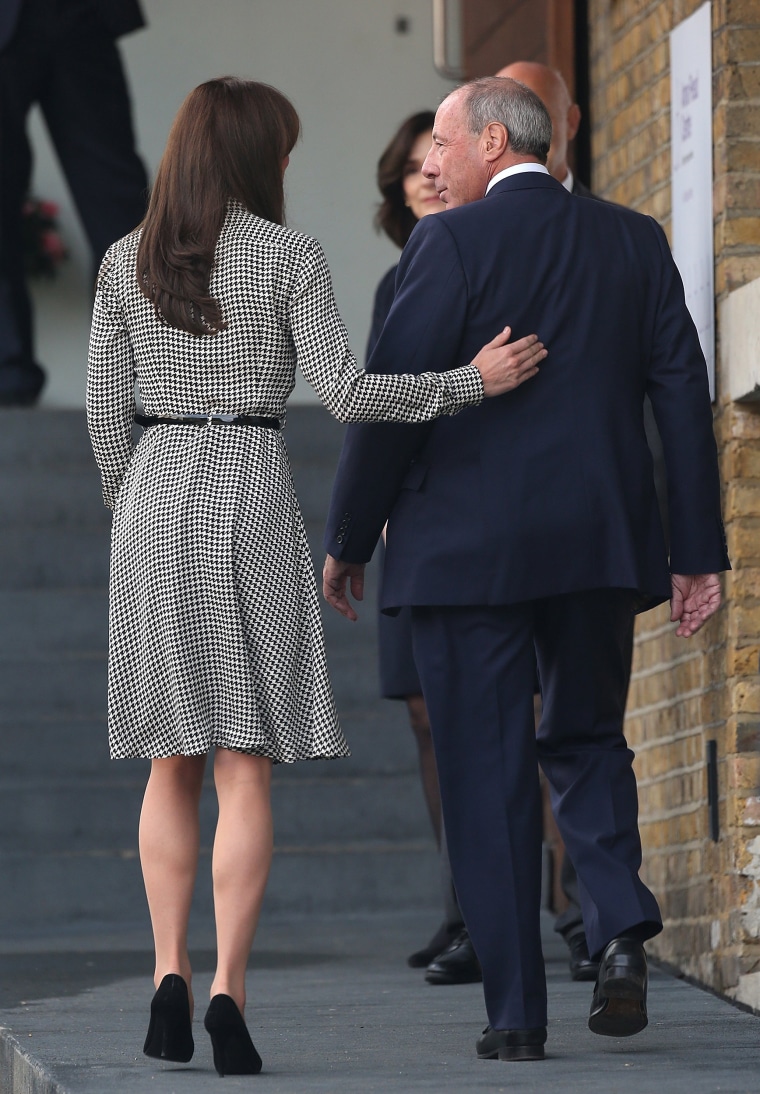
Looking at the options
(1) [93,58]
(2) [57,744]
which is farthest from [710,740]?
(1) [93,58]

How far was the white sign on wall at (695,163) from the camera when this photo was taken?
4.17 m

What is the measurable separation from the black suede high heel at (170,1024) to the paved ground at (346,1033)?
0.04 metres

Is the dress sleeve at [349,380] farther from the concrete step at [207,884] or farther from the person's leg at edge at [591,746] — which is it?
the concrete step at [207,884]

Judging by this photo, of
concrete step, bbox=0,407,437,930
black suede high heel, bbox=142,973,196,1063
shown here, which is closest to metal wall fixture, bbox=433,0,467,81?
concrete step, bbox=0,407,437,930

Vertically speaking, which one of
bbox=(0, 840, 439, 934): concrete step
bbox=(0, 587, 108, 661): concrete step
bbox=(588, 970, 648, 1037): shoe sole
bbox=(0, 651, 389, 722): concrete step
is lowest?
bbox=(0, 840, 439, 934): concrete step

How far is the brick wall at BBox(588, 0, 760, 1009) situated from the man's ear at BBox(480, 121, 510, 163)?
0.93 meters

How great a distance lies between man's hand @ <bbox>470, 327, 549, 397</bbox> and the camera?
10.1ft

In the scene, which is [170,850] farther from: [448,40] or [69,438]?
[448,40]

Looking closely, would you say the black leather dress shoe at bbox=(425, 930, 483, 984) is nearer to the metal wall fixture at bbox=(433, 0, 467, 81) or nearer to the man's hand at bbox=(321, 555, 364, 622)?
the man's hand at bbox=(321, 555, 364, 622)

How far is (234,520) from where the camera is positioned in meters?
3.10

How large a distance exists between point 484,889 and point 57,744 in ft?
10.1

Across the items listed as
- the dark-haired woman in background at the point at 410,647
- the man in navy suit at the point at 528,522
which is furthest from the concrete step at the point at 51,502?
the man in navy suit at the point at 528,522

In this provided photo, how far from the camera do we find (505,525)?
10.3 ft

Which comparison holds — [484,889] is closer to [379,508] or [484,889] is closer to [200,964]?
[379,508]
